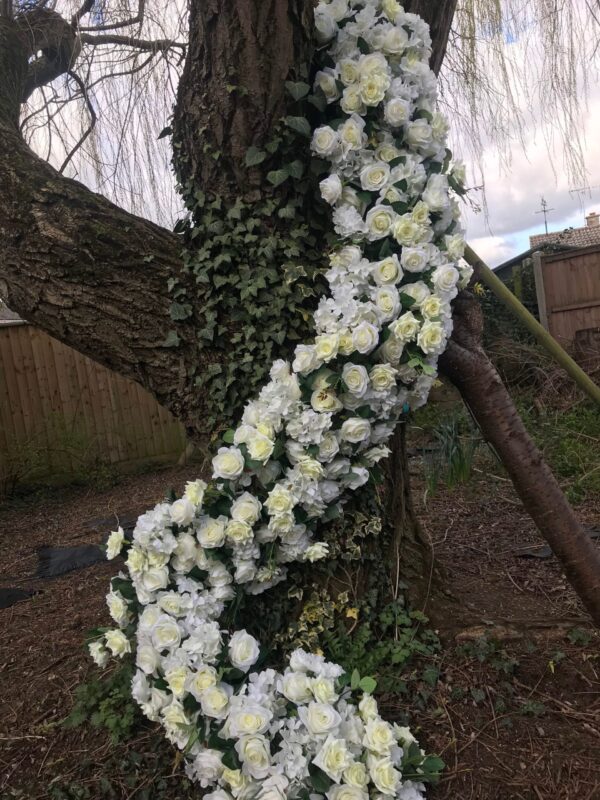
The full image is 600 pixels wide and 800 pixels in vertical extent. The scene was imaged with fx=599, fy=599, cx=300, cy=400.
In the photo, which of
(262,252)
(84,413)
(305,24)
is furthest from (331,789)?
(84,413)

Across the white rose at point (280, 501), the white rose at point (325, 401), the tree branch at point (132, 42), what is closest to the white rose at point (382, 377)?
the white rose at point (325, 401)

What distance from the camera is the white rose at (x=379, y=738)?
4.33 feet

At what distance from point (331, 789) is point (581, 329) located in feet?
19.3

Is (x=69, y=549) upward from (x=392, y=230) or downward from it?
downward

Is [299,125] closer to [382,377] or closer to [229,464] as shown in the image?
[382,377]

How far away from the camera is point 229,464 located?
151 cm

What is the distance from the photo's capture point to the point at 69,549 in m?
3.68

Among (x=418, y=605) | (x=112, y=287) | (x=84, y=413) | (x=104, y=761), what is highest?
(x=112, y=287)

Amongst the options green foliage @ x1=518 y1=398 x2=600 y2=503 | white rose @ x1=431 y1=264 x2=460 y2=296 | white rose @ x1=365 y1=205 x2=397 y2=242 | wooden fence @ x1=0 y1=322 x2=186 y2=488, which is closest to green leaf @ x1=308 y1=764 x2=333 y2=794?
white rose @ x1=431 y1=264 x2=460 y2=296

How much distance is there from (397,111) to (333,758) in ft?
5.17

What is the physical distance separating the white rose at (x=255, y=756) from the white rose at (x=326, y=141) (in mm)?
1435

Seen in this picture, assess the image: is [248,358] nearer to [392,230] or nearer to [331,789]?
[392,230]

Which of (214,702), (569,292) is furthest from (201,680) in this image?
(569,292)

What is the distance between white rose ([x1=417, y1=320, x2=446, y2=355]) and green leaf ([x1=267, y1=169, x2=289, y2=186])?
1.76 ft
